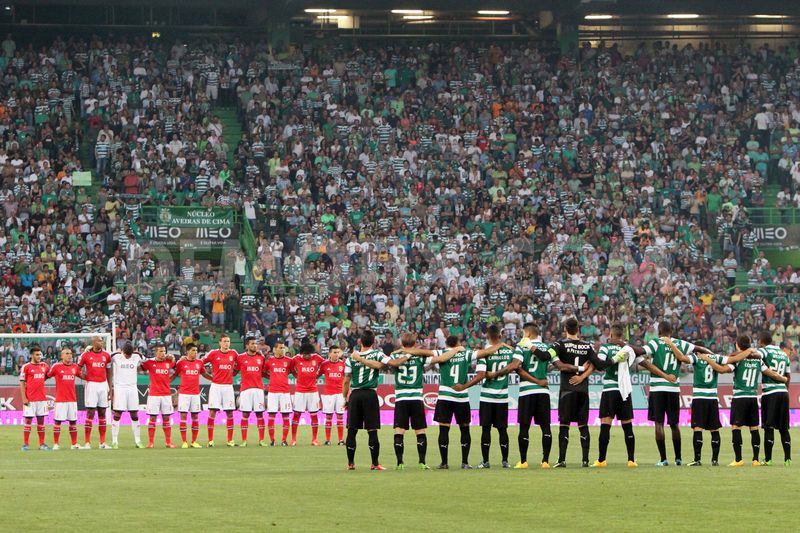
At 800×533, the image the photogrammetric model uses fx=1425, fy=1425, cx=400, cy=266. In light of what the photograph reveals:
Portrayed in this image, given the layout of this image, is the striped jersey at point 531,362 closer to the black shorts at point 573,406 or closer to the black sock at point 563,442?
the black shorts at point 573,406

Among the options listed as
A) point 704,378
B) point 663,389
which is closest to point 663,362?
point 663,389

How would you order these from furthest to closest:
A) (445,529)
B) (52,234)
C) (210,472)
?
(52,234) < (210,472) < (445,529)

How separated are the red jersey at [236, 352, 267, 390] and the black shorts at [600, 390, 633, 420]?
32.1ft

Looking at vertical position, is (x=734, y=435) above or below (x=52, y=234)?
below

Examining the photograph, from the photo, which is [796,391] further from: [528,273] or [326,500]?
[326,500]

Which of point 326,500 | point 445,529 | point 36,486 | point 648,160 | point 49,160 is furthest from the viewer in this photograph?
point 648,160

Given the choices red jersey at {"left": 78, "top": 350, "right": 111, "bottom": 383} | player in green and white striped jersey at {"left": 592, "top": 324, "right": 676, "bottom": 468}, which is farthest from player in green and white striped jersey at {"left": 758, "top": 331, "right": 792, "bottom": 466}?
red jersey at {"left": 78, "top": 350, "right": 111, "bottom": 383}

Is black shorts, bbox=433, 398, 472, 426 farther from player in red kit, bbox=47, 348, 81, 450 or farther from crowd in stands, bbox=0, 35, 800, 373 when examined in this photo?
crowd in stands, bbox=0, 35, 800, 373

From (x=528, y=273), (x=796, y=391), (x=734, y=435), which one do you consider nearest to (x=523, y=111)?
(x=528, y=273)

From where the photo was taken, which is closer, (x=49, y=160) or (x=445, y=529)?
(x=445, y=529)

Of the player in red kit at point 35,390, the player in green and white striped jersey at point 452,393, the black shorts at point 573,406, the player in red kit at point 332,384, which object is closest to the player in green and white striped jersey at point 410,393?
the player in green and white striped jersey at point 452,393

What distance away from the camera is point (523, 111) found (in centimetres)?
5044

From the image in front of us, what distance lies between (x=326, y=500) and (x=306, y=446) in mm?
12627

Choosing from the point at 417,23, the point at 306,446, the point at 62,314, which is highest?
the point at 417,23
